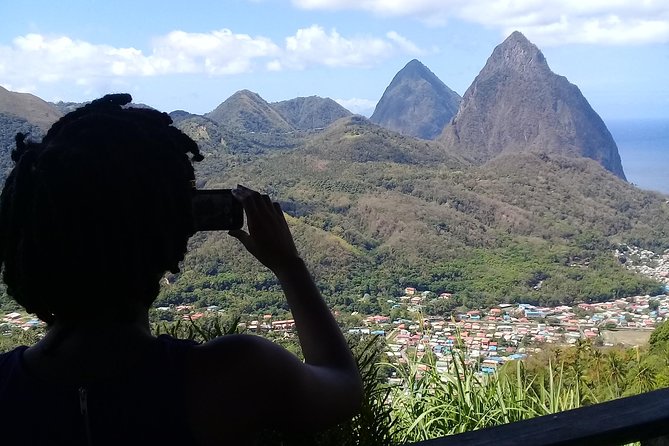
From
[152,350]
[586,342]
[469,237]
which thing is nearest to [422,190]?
[469,237]

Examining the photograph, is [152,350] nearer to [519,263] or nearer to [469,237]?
[519,263]

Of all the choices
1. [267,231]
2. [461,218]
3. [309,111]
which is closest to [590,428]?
[267,231]

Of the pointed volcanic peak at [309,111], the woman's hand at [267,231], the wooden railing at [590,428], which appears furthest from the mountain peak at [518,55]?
the woman's hand at [267,231]

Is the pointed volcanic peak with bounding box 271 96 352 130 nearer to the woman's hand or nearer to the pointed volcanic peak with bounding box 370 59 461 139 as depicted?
the pointed volcanic peak with bounding box 370 59 461 139

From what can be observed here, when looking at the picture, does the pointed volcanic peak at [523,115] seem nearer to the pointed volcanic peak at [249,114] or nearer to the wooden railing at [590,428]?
the pointed volcanic peak at [249,114]

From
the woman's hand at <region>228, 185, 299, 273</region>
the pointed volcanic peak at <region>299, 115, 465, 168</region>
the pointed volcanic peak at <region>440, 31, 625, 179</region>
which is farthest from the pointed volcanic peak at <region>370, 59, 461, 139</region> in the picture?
the woman's hand at <region>228, 185, 299, 273</region>

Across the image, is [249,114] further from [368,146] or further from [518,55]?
[518,55]
